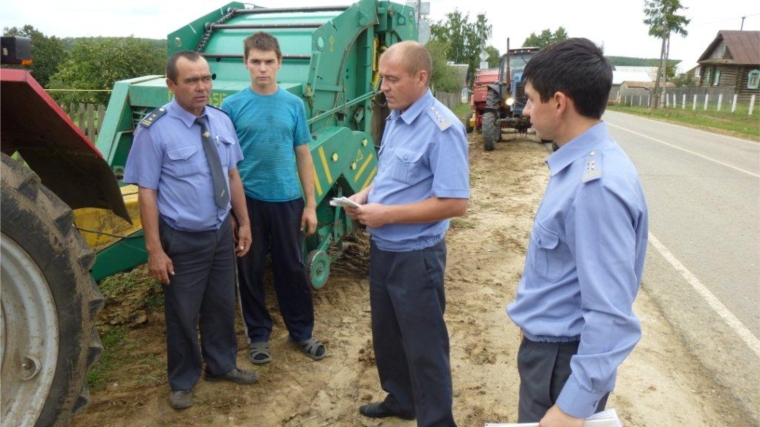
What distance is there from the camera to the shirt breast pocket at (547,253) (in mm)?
1630

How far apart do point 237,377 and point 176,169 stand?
1.25 metres

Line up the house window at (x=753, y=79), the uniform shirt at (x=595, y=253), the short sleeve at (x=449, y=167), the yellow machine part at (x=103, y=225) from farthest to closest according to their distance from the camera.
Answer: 1. the house window at (x=753, y=79)
2. the yellow machine part at (x=103, y=225)
3. the short sleeve at (x=449, y=167)
4. the uniform shirt at (x=595, y=253)

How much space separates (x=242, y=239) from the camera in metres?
3.46

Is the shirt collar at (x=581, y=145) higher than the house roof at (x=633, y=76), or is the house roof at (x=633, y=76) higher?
the house roof at (x=633, y=76)

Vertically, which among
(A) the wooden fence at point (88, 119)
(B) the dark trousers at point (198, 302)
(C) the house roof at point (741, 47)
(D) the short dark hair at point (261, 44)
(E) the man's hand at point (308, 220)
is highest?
(C) the house roof at point (741, 47)

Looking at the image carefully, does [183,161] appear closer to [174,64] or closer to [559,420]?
[174,64]

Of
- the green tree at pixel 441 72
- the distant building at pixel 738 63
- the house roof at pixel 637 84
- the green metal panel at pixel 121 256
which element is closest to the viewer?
the green metal panel at pixel 121 256

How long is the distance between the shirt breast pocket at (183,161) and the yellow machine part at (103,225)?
38 cm

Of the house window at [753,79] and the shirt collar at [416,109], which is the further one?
the house window at [753,79]

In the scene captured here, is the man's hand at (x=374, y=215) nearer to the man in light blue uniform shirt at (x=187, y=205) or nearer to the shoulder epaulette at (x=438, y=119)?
the shoulder epaulette at (x=438, y=119)

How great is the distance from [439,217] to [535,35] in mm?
74386

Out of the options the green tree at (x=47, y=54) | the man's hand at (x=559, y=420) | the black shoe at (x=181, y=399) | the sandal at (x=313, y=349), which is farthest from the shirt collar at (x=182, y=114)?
the green tree at (x=47, y=54)

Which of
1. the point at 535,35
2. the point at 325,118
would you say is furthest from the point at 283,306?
the point at 535,35

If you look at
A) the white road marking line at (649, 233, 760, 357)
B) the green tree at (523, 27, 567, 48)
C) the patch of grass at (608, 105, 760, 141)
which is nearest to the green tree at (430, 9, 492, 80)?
the green tree at (523, 27, 567, 48)
